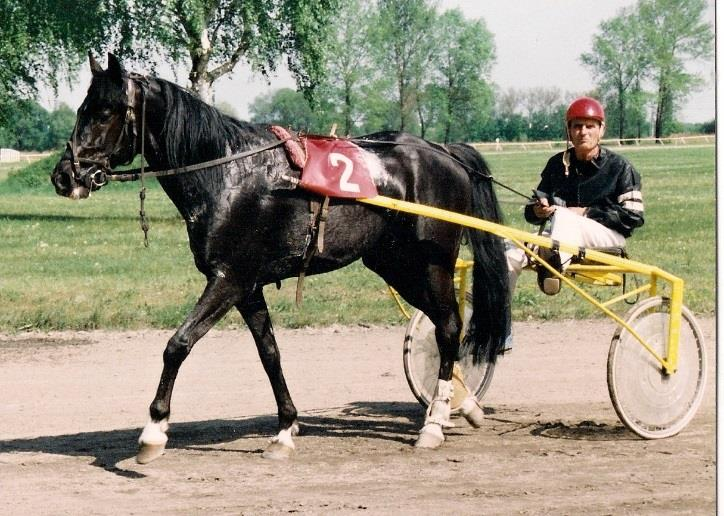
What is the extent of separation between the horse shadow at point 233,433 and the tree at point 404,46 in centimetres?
3819

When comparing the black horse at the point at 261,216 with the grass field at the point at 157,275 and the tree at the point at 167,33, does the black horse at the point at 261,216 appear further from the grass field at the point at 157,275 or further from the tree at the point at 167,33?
the tree at the point at 167,33

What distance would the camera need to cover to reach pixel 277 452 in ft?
18.8

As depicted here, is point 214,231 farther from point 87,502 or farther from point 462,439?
point 462,439

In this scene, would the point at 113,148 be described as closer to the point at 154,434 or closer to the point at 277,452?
the point at 154,434

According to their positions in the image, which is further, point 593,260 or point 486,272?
point 486,272

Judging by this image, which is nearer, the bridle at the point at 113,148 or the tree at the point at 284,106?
the bridle at the point at 113,148

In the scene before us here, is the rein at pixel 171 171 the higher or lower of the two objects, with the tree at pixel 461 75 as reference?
lower

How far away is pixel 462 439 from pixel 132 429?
1.88 m

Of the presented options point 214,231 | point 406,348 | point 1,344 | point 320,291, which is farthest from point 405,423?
point 320,291

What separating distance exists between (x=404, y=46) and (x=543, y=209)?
4388cm

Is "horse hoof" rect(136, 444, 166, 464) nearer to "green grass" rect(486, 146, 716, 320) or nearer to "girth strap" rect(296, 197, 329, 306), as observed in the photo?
"girth strap" rect(296, 197, 329, 306)

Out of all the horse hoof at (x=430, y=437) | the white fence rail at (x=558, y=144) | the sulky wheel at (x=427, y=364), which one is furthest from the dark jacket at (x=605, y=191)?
the white fence rail at (x=558, y=144)

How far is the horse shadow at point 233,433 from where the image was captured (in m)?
5.88

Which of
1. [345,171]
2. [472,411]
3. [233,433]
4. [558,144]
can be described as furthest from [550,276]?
[558,144]
